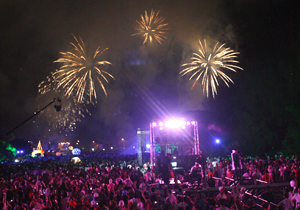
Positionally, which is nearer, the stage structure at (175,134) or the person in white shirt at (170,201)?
the person in white shirt at (170,201)

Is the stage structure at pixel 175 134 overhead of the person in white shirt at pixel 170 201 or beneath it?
overhead

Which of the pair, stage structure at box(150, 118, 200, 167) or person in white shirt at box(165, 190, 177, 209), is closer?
person in white shirt at box(165, 190, 177, 209)

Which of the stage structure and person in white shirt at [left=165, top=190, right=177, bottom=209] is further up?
the stage structure

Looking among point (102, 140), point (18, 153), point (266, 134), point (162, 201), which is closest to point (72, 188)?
point (162, 201)

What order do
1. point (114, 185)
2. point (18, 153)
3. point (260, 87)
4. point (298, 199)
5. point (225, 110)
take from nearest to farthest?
point (298, 199) → point (114, 185) → point (260, 87) → point (225, 110) → point (18, 153)

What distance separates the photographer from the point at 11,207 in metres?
8.44

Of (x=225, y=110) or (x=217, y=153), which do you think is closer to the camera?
(x=217, y=153)

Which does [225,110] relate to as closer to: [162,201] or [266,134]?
[266,134]

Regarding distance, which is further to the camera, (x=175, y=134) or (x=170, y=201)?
(x=175, y=134)

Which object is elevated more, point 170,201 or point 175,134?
point 175,134

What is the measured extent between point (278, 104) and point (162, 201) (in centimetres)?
2701

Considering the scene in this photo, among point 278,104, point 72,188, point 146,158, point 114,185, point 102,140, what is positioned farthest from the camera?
point 102,140

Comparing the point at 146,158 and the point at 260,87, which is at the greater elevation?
the point at 260,87

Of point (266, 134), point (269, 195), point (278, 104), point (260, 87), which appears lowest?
point (269, 195)
